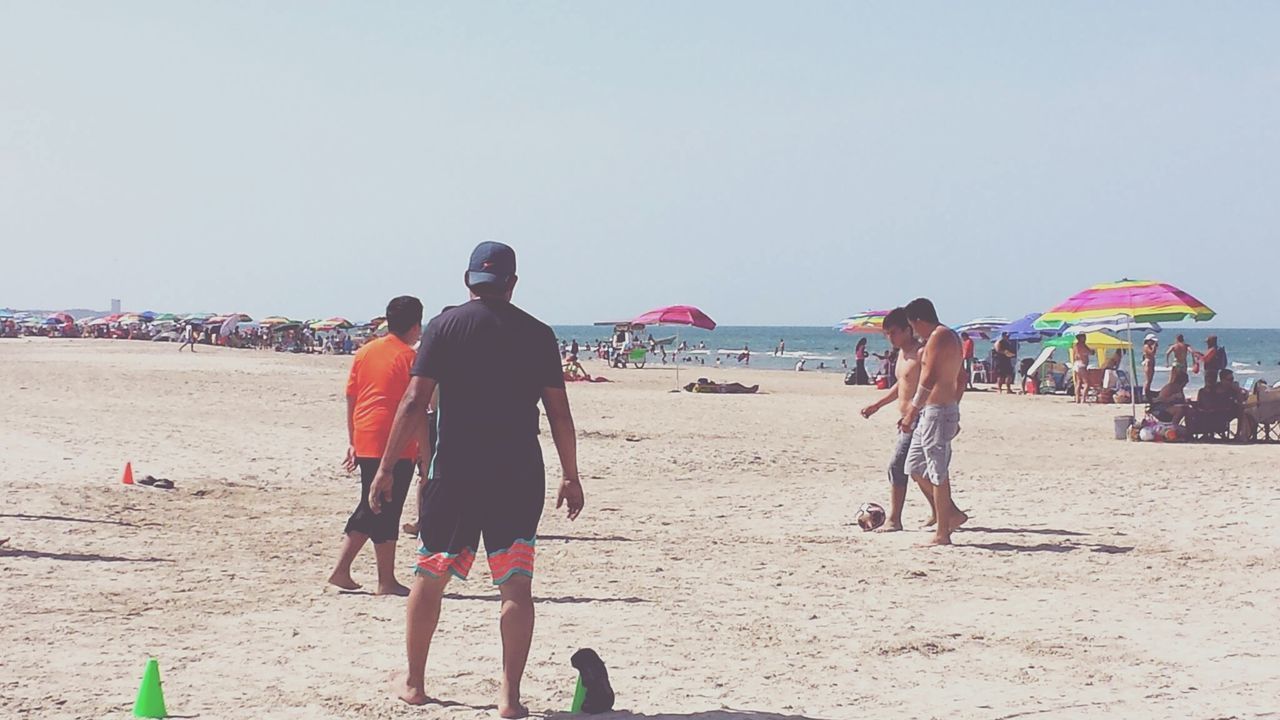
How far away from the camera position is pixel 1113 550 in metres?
9.80

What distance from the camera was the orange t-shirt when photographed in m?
7.60

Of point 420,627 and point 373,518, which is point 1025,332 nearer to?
point 373,518

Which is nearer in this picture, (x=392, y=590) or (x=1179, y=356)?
(x=392, y=590)

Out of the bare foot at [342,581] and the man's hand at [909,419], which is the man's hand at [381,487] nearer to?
the bare foot at [342,581]

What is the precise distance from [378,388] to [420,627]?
2.47 metres

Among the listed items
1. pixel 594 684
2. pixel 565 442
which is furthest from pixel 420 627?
pixel 565 442

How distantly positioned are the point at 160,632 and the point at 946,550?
5361 millimetres

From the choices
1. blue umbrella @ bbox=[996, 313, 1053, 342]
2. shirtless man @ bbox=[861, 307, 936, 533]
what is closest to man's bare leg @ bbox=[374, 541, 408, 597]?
shirtless man @ bbox=[861, 307, 936, 533]

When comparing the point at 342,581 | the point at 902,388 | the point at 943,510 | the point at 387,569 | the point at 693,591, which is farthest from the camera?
the point at 902,388

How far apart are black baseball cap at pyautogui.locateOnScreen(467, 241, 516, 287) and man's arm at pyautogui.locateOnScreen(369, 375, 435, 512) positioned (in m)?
A: 0.43

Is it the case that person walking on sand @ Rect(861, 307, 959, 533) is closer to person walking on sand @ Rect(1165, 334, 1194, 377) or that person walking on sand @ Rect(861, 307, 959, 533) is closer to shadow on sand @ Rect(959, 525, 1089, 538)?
shadow on sand @ Rect(959, 525, 1089, 538)

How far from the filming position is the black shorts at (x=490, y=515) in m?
5.26

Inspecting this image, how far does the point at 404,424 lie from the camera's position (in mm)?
5445

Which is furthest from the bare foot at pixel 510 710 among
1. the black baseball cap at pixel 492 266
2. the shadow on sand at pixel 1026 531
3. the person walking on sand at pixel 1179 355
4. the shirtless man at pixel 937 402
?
the person walking on sand at pixel 1179 355
